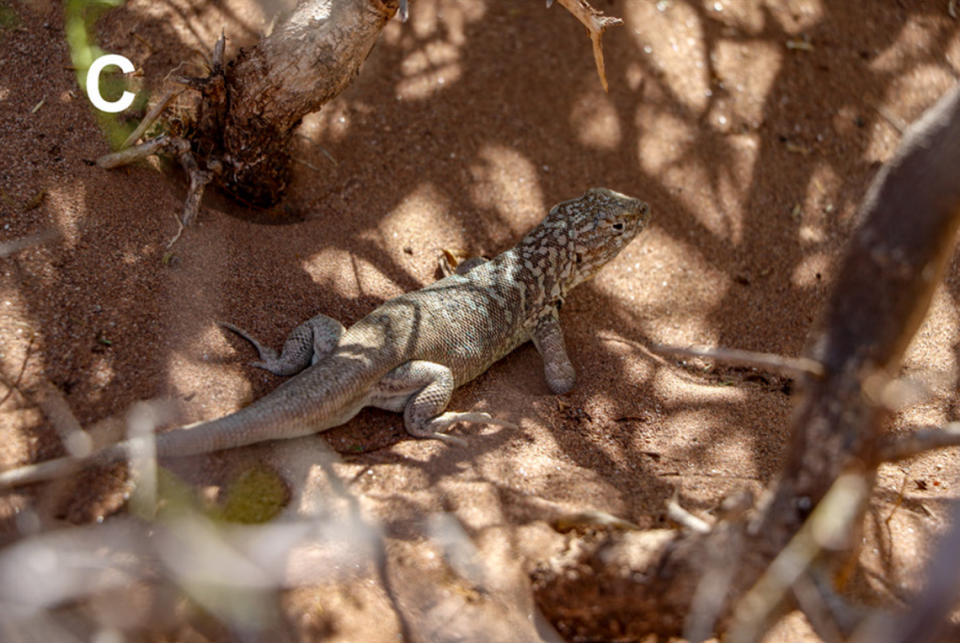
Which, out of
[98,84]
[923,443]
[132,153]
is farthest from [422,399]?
[98,84]

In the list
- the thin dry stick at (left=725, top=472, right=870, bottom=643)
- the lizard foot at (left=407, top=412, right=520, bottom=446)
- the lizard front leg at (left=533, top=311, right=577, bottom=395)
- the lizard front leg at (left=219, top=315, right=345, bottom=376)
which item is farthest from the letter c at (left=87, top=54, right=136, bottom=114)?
the thin dry stick at (left=725, top=472, right=870, bottom=643)

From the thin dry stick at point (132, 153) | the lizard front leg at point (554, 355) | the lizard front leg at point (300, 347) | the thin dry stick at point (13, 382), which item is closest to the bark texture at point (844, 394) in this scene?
the lizard front leg at point (554, 355)

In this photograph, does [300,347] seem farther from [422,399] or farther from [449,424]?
[449,424]

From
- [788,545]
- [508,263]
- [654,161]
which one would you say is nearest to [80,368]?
[508,263]

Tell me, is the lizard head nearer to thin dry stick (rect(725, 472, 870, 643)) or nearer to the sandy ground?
the sandy ground

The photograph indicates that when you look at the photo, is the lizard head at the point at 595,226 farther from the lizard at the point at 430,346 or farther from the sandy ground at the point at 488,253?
the sandy ground at the point at 488,253

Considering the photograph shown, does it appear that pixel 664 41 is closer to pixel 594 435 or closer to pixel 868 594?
pixel 594 435

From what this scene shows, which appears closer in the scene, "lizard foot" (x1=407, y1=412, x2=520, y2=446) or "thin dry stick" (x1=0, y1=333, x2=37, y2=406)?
"thin dry stick" (x1=0, y1=333, x2=37, y2=406)
